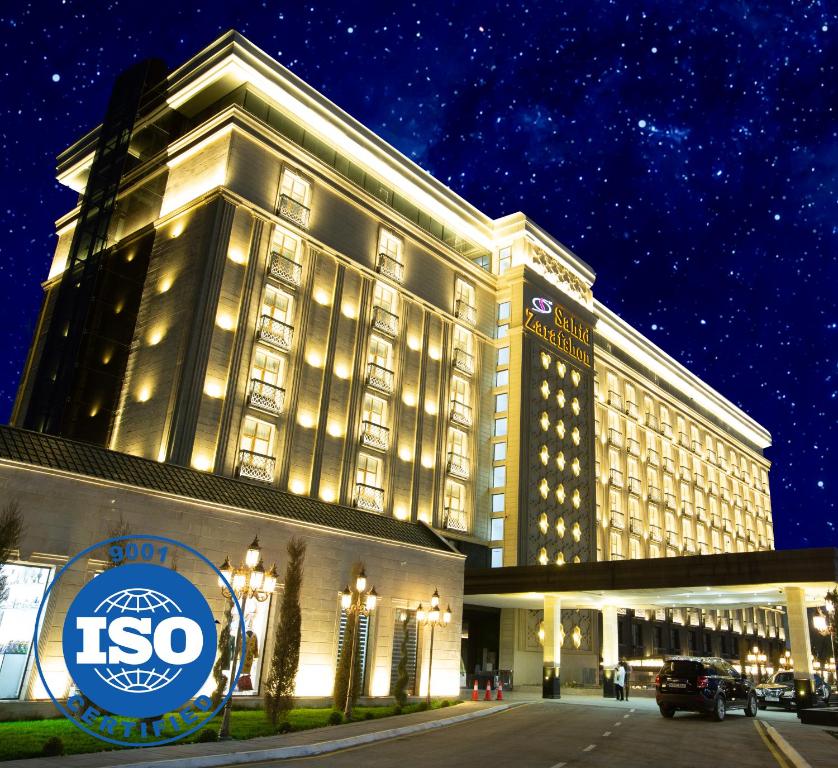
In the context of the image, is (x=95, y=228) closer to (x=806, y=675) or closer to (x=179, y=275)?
(x=179, y=275)

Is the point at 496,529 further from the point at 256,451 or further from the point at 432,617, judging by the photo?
the point at 432,617

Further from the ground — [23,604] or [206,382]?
[206,382]

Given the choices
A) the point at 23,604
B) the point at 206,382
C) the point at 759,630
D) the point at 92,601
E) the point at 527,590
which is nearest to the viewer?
the point at 92,601

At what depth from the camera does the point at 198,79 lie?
4134 centimetres

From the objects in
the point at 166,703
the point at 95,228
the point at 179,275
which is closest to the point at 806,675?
the point at 166,703

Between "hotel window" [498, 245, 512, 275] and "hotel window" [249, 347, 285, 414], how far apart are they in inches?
888

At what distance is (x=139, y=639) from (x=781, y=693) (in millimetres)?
33344

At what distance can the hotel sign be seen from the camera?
5428cm

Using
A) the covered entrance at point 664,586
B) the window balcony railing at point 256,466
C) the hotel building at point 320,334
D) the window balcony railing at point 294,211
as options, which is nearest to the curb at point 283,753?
the hotel building at point 320,334

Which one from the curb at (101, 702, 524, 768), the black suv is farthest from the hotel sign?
the curb at (101, 702, 524, 768)

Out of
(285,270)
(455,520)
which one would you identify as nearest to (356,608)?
(285,270)

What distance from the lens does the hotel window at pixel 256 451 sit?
3550 cm

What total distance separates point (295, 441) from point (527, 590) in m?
14.6

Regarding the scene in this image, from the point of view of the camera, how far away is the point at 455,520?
4694cm
